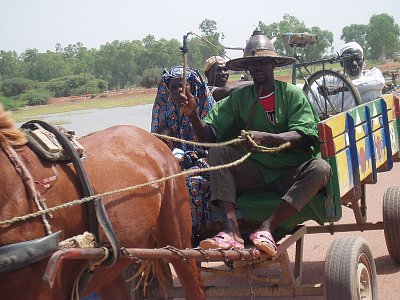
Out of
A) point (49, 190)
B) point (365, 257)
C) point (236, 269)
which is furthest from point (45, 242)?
point (365, 257)

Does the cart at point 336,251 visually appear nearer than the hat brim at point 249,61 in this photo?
Yes

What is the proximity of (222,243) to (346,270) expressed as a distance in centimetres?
95

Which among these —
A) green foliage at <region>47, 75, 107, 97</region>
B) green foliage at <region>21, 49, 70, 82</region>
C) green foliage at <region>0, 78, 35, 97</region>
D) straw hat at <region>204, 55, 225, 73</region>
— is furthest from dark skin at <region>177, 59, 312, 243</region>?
green foliage at <region>21, 49, 70, 82</region>

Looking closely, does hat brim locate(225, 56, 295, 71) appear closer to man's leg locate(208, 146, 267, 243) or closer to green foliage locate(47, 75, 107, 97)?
man's leg locate(208, 146, 267, 243)

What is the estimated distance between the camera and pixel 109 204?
3432mm

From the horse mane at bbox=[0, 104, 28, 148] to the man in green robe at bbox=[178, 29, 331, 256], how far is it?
1504mm

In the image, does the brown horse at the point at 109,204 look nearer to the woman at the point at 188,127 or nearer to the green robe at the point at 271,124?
the woman at the point at 188,127

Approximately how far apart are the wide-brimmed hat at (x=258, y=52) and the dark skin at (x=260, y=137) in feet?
0.20

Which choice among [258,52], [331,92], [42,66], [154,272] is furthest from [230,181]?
[42,66]

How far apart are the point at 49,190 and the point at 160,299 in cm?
209

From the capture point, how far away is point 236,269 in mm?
4633

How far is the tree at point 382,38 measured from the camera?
90375 millimetres

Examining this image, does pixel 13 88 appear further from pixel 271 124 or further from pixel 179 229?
pixel 179 229

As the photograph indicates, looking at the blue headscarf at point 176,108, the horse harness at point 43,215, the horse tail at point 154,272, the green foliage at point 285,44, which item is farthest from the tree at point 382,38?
the horse harness at point 43,215
